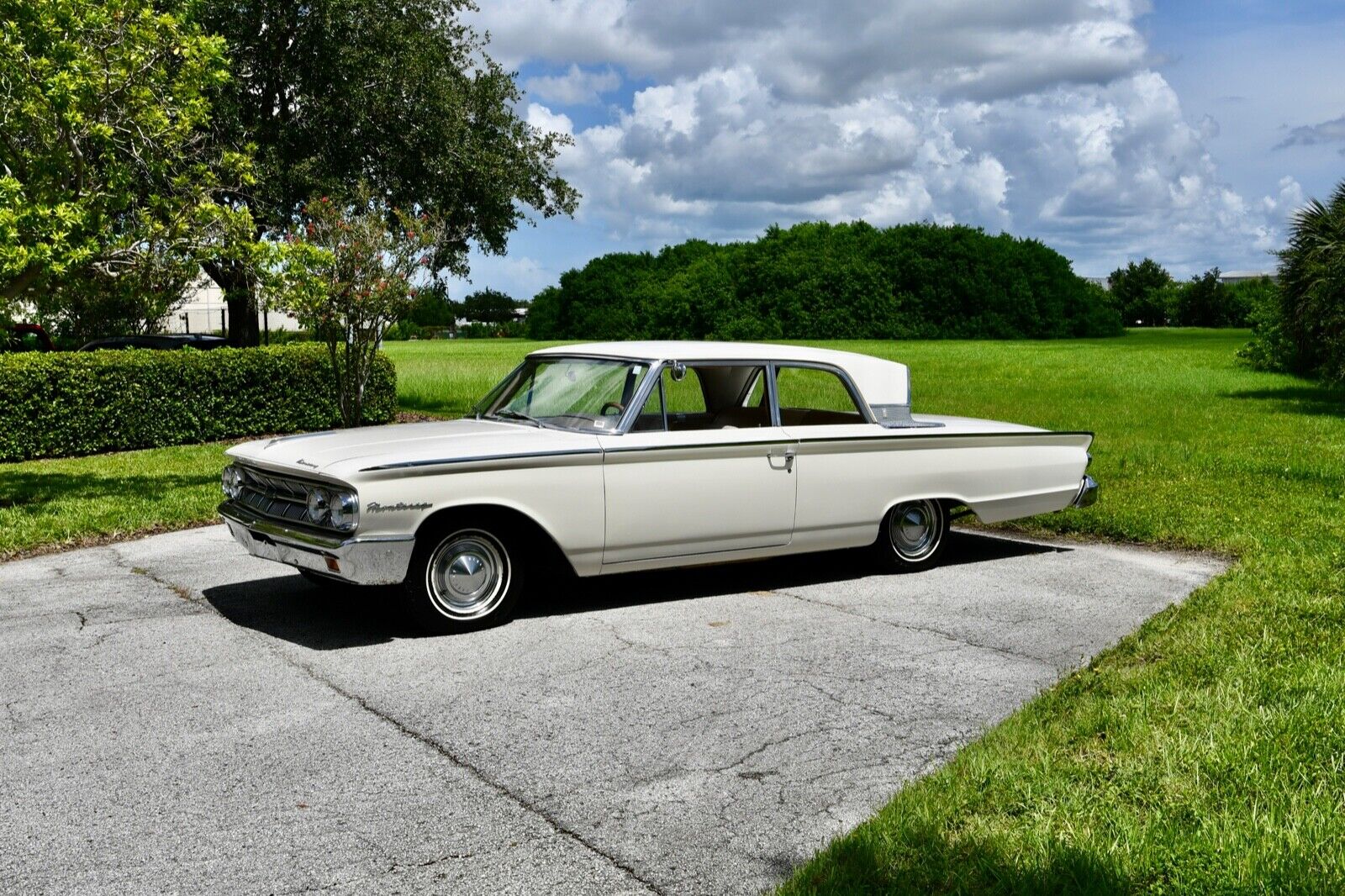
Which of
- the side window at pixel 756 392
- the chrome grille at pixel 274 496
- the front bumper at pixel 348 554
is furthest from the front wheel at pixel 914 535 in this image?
the chrome grille at pixel 274 496

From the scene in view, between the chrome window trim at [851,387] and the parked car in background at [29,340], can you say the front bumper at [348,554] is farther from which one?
the parked car in background at [29,340]

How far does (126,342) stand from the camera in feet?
77.9

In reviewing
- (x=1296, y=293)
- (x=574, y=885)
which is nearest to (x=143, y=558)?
(x=574, y=885)

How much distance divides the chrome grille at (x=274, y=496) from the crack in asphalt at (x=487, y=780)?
81 cm

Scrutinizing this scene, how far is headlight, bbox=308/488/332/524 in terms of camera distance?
6.14 meters

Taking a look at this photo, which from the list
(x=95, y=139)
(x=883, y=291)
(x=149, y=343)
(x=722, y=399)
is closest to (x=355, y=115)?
(x=149, y=343)

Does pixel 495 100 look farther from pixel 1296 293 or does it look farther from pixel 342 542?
pixel 342 542

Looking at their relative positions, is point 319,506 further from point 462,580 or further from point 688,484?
point 688,484

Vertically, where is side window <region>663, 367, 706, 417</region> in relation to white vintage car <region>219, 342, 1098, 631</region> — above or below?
above

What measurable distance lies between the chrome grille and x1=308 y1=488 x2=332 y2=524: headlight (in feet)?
0.29

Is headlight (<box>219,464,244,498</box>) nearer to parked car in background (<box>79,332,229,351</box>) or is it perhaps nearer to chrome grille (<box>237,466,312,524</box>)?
chrome grille (<box>237,466,312,524</box>)

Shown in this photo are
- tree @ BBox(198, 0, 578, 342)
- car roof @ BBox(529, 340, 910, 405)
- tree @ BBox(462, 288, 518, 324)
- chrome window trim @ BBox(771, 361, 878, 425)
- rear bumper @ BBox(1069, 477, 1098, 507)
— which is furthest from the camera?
tree @ BBox(462, 288, 518, 324)

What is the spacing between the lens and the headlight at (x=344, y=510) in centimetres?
597

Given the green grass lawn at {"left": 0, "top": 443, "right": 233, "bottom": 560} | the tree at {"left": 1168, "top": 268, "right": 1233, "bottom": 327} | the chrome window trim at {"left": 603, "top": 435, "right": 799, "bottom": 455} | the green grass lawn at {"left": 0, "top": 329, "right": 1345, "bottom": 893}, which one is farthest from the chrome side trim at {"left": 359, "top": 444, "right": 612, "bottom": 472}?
the tree at {"left": 1168, "top": 268, "right": 1233, "bottom": 327}
